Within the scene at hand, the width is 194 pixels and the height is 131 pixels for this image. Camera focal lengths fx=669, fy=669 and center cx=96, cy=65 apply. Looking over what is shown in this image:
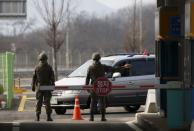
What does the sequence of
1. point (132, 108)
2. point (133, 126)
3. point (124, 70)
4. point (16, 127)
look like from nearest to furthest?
point (16, 127) → point (133, 126) → point (124, 70) → point (132, 108)

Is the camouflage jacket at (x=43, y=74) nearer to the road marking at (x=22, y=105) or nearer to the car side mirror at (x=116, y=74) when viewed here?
the car side mirror at (x=116, y=74)

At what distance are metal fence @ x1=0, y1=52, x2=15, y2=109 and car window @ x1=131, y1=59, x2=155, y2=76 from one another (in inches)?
222

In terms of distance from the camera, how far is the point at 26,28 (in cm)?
9569

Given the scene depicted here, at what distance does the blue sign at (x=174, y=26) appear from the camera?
1488 cm

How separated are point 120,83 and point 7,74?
247 inches

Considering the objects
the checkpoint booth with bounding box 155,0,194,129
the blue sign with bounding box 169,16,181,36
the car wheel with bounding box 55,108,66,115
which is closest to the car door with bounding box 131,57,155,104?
the car wheel with bounding box 55,108,66,115

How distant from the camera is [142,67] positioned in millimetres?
21234

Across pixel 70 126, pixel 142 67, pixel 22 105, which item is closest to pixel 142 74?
A: pixel 142 67

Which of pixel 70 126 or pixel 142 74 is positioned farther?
Answer: pixel 142 74

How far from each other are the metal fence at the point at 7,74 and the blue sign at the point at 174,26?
1073 cm

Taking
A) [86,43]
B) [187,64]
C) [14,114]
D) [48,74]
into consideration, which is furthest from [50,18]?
[86,43]

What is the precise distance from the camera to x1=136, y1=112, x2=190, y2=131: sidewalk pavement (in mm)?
14463

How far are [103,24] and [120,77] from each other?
75.8 meters

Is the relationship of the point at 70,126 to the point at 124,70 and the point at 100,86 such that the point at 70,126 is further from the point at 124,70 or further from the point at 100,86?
the point at 124,70
